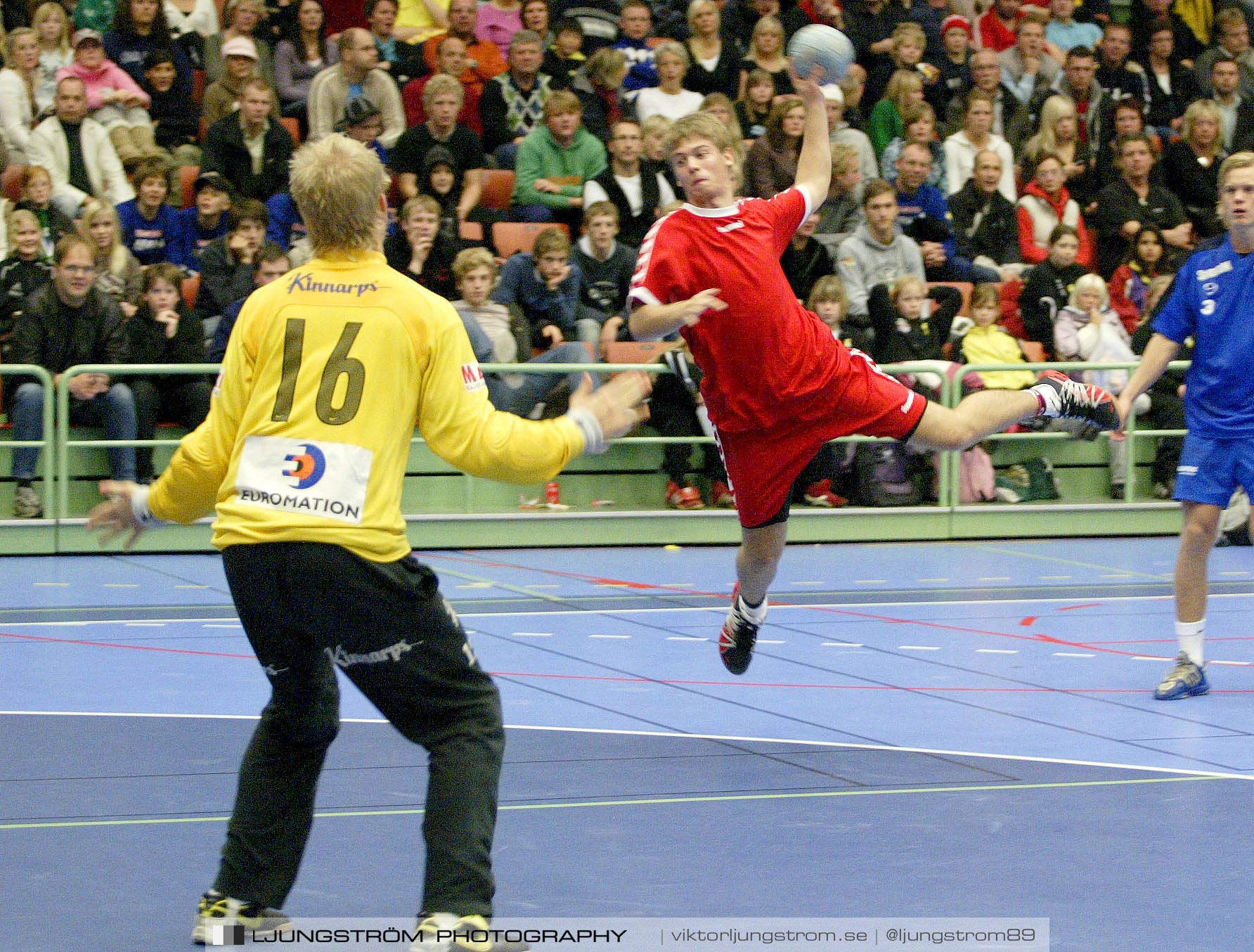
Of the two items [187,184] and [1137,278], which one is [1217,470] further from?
[187,184]

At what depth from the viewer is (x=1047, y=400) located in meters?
6.71

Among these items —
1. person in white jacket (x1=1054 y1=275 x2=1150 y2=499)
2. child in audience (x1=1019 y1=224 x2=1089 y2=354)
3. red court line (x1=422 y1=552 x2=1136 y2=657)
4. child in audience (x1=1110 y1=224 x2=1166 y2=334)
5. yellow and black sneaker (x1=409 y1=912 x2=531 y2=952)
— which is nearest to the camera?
yellow and black sneaker (x1=409 y1=912 x2=531 y2=952)

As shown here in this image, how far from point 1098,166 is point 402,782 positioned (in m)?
11.8

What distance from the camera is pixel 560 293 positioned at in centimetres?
1248

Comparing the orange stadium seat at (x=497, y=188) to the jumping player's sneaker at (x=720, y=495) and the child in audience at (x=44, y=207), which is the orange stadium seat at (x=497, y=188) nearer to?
the jumping player's sneaker at (x=720, y=495)

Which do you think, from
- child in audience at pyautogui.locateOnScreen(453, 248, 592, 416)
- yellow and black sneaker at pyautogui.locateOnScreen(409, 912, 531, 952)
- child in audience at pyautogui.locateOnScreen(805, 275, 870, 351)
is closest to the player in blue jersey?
yellow and black sneaker at pyautogui.locateOnScreen(409, 912, 531, 952)

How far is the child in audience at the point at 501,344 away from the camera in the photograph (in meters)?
11.8

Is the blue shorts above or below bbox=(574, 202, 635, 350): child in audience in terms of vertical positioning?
below

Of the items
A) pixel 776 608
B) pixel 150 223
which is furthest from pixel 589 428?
pixel 150 223

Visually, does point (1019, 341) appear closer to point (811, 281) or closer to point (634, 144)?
point (811, 281)

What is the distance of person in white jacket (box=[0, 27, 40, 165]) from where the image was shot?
12.8 metres

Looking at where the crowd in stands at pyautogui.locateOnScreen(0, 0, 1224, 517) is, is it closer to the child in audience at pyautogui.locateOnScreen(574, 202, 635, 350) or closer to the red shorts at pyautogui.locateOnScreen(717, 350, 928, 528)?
the child in audience at pyautogui.locateOnScreen(574, 202, 635, 350)

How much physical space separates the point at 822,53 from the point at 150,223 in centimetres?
700

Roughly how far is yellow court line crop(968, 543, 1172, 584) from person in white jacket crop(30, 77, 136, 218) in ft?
22.4
